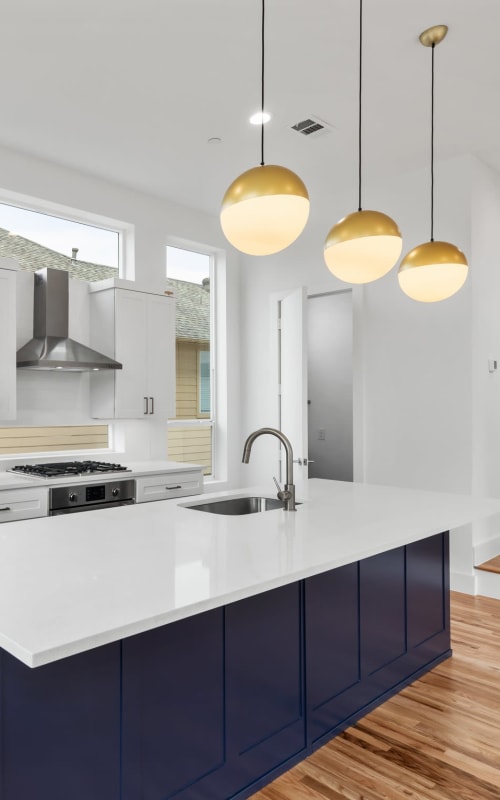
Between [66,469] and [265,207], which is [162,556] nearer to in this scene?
[265,207]

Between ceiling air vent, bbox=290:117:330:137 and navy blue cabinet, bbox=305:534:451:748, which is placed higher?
ceiling air vent, bbox=290:117:330:137

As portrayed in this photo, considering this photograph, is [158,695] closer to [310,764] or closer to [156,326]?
[310,764]

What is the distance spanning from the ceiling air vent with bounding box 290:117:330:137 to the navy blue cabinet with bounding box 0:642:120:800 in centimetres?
311

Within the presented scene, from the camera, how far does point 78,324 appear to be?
166 inches

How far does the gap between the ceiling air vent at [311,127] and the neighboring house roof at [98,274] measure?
187 centimetres

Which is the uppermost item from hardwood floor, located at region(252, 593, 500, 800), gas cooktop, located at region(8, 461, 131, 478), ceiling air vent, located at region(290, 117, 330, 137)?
ceiling air vent, located at region(290, 117, 330, 137)

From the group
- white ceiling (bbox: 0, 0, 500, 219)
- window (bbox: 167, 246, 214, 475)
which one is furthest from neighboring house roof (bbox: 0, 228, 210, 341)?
white ceiling (bbox: 0, 0, 500, 219)

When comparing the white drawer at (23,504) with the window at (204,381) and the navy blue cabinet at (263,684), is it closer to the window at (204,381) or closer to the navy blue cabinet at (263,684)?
the navy blue cabinet at (263,684)

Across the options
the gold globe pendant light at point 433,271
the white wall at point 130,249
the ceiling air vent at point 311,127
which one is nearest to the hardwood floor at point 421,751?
the gold globe pendant light at point 433,271

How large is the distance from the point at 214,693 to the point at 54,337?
2767 mm

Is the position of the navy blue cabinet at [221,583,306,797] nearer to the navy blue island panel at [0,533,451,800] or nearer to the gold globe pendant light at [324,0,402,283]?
the navy blue island panel at [0,533,451,800]

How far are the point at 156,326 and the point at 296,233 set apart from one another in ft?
8.74

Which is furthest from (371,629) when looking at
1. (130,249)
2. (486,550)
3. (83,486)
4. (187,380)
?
(130,249)

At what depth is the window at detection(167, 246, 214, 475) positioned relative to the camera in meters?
5.09
